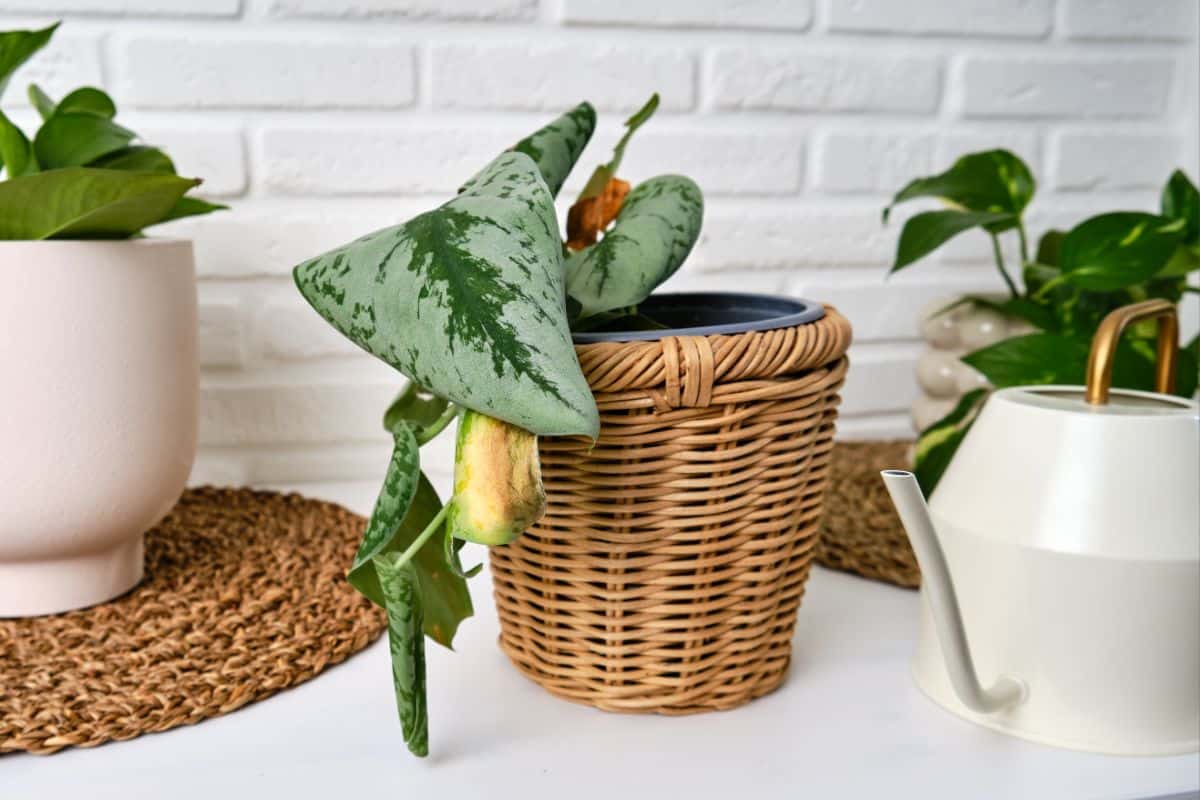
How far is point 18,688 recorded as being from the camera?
1.74ft

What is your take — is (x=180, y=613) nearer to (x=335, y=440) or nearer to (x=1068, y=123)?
(x=335, y=440)

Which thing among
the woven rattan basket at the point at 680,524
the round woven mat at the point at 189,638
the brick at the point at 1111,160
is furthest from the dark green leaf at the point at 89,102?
the brick at the point at 1111,160

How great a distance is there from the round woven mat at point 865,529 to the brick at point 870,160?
29 cm

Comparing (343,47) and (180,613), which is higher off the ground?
(343,47)

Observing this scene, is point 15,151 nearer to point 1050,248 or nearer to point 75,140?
point 75,140

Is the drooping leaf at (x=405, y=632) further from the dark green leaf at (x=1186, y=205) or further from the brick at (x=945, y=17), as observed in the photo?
the brick at (x=945, y=17)

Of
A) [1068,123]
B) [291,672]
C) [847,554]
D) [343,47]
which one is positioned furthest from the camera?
[1068,123]

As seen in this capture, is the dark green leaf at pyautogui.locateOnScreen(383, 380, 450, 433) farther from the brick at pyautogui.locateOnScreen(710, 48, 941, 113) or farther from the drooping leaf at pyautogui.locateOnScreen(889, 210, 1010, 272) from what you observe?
the brick at pyautogui.locateOnScreen(710, 48, 941, 113)

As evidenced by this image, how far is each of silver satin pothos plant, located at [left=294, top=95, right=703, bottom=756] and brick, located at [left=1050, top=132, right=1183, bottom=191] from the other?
83 cm

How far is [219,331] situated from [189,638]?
0.42 m

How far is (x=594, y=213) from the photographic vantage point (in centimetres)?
60

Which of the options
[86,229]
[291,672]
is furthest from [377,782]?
[86,229]

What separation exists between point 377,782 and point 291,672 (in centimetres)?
12

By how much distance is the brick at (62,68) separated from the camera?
85cm
